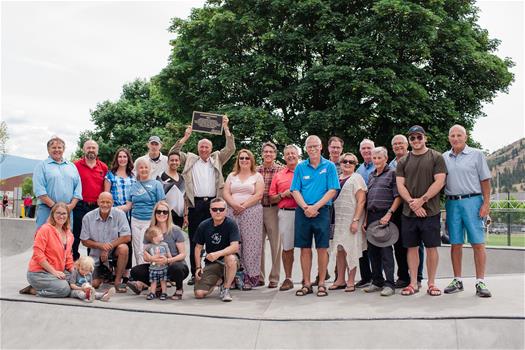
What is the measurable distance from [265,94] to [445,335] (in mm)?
14252

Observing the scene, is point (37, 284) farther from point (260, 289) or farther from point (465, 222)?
point (465, 222)

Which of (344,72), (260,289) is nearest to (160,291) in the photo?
(260,289)

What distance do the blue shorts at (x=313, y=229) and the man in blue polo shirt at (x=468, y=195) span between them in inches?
63.8

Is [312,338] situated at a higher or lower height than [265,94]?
lower

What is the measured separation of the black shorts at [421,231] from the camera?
602cm

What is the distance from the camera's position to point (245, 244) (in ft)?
23.1

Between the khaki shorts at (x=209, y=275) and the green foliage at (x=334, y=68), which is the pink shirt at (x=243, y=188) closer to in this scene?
the khaki shorts at (x=209, y=275)

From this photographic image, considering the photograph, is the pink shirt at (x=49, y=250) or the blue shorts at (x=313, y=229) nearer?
the pink shirt at (x=49, y=250)

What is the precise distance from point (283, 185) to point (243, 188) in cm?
61

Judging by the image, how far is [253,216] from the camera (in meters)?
7.02

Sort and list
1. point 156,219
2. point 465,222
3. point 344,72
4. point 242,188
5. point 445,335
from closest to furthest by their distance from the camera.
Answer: point 445,335 → point 465,222 → point 156,219 → point 242,188 → point 344,72

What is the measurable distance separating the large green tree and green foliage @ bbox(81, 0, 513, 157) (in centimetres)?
4

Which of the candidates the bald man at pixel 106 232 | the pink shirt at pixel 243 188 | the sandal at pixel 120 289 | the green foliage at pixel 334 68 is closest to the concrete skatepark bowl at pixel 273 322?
the sandal at pixel 120 289

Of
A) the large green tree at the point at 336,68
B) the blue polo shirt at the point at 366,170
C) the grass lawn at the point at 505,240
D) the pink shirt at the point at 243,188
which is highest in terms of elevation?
the large green tree at the point at 336,68
